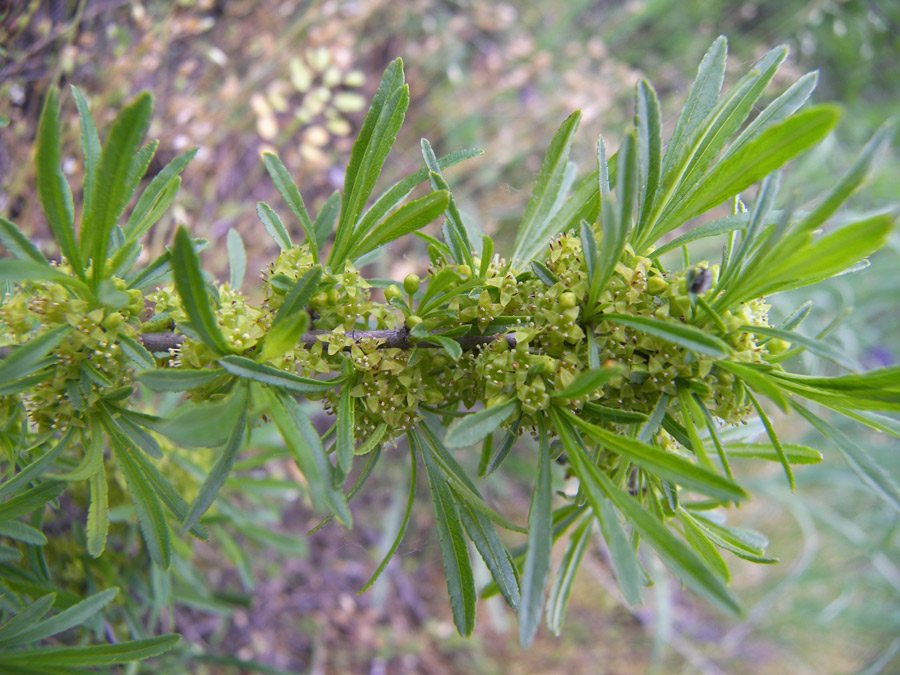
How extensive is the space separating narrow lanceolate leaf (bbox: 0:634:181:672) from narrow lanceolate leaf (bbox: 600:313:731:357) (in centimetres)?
66

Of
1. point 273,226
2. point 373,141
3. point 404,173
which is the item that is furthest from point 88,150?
point 404,173

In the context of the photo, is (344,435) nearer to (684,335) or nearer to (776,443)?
(684,335)

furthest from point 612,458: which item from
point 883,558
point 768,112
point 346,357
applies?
point 883,558

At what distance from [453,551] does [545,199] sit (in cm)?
47

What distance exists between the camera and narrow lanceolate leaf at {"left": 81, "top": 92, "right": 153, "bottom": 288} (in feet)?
1.63

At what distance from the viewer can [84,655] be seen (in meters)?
0.68

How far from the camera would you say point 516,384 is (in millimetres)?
625

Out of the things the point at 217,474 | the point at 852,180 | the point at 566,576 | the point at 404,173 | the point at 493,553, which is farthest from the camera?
the point at 404,173

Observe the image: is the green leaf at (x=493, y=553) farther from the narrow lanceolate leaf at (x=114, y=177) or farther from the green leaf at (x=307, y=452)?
the narrow lanceolate leaf at (x=114, y=177)

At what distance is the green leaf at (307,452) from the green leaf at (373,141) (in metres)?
0.25

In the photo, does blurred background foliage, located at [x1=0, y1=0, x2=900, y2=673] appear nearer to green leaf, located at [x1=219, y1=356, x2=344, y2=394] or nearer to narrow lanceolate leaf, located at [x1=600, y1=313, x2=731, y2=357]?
green leaf, located at [x1=219, y1=356, x2=344, y2=394]

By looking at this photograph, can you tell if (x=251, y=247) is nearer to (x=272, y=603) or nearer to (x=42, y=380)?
(x=272, y=603)

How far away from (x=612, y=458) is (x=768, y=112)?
474mm

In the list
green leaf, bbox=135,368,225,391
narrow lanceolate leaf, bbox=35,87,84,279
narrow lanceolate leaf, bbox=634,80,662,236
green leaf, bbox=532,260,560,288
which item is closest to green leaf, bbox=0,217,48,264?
narrow lanceolate leaf, bbox=35,87,84,279
